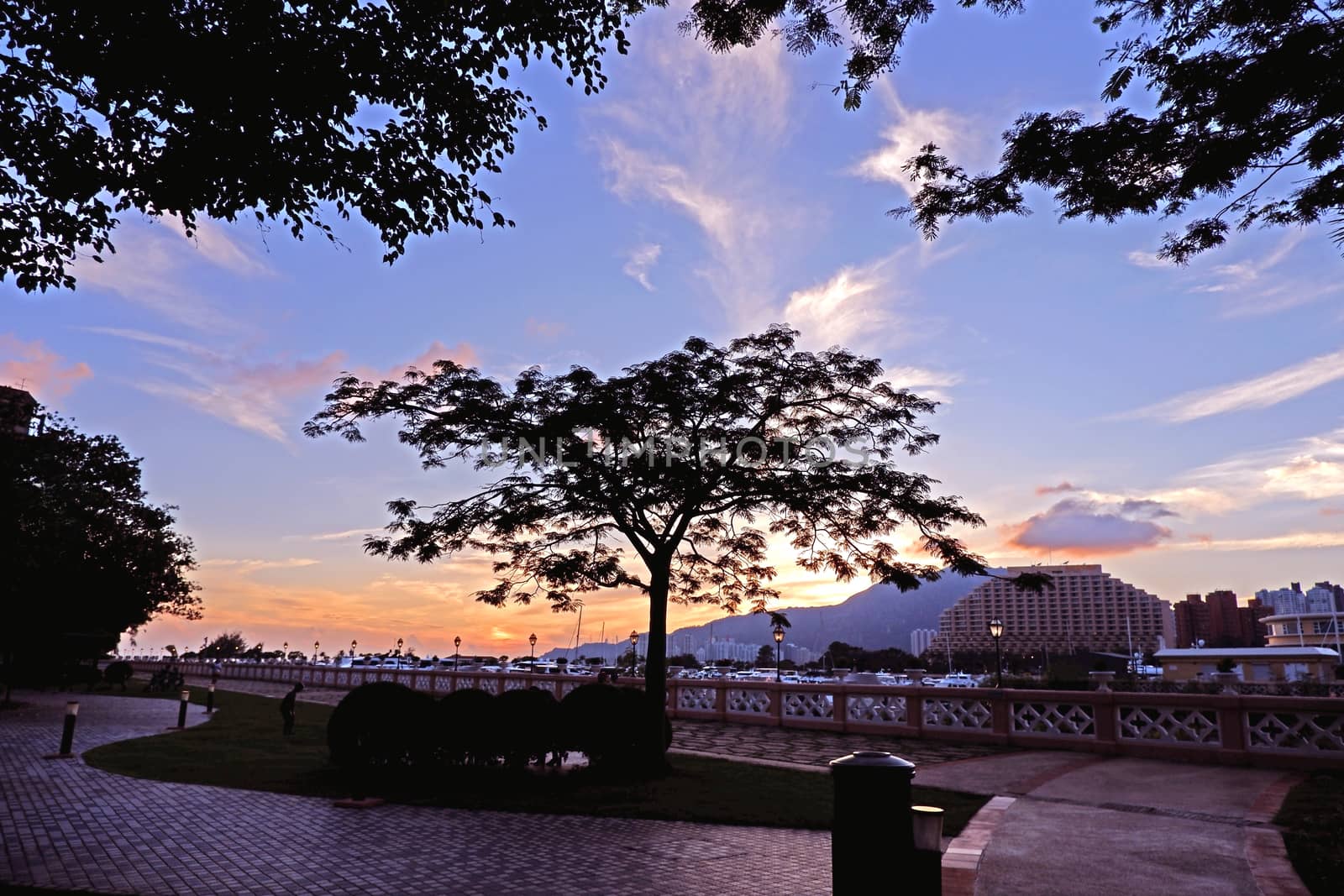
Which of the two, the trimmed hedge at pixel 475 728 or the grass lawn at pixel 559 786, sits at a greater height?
the trimmed hedge at pixel 475 728

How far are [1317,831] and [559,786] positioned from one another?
33.8ft

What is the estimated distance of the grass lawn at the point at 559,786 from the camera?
11492 mm

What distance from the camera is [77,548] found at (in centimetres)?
3438

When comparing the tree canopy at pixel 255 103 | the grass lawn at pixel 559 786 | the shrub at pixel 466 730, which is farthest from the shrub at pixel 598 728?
the tree canopy at pixel 255 103

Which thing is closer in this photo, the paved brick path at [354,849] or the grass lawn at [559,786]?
the paved brick path at [354,849]

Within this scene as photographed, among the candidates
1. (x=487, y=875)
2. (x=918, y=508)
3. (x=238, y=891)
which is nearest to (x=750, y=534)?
(x=918, y=508)

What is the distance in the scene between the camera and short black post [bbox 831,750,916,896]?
559 centimetres

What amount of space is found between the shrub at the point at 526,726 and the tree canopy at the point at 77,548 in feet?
69.9

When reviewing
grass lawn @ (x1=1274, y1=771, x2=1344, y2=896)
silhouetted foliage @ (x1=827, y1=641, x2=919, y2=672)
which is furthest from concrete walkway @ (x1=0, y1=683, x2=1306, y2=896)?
silhouetted foliage @ (x1=827, y1=641, x2=919, y2=672)

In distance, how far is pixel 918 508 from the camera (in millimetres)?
14883

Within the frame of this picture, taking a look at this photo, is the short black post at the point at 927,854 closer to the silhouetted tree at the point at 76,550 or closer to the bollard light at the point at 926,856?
the bollard light at the point at 926,856

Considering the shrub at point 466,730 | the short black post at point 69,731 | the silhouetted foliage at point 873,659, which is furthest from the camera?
the silhouetted foliage at point 873,659

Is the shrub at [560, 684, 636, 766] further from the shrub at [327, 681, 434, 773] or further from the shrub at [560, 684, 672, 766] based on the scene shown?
the shrub at [327, 681, 434, 773]

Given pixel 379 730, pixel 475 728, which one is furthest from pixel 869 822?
pixel 379 730
